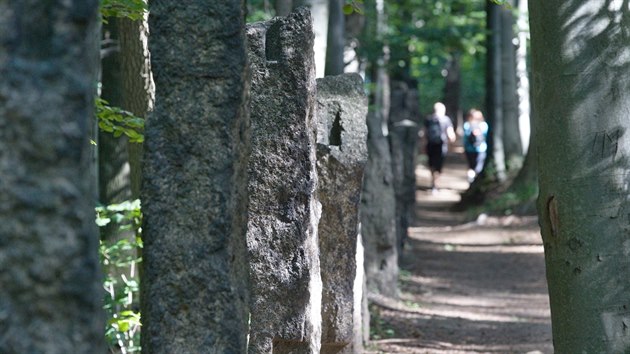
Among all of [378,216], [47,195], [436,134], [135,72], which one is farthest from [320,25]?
[436,134]

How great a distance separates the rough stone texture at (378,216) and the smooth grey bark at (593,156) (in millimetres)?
7623

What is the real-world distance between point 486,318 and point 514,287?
2.82 meters

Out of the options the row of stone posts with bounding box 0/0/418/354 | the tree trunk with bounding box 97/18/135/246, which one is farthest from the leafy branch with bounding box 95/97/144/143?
the tree trunk with bounding box 97/18/135/246

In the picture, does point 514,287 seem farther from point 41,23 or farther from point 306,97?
point 41,23

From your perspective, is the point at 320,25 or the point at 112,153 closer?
the point at 112,153

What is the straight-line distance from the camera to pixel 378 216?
44.5 feet

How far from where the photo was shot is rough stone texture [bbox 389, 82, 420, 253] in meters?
16.7

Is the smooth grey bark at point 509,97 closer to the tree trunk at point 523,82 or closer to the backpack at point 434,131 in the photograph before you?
the tree trunk at point 523,82

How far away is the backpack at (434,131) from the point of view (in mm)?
28219

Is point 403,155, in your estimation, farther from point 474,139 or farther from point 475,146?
point 475,146

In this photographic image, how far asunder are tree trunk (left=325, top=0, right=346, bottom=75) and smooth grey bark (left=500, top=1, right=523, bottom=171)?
1298 centimetres

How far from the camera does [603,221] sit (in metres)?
5.71

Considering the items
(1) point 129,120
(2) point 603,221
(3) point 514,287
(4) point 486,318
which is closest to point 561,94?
(2) point 603,221

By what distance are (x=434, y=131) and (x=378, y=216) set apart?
15058mm
